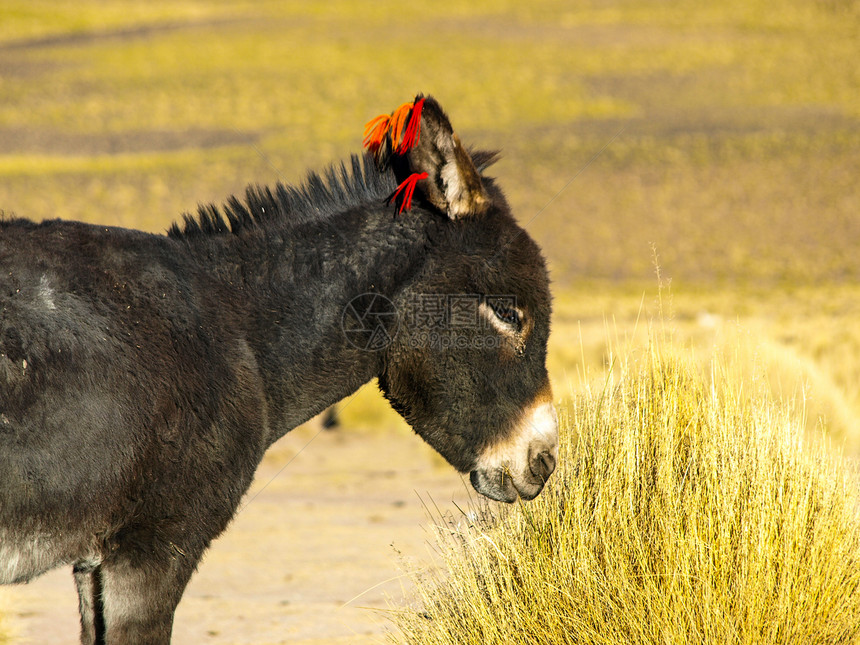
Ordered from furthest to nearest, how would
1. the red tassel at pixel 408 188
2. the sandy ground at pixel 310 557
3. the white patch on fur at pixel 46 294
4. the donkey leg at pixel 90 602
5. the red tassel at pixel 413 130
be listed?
the sandy ground at pixel 310 557 < the red tassel at pixel 408 188 < the red tassel at pixel 413 130 < the donkey leg at pixel 90 602 < the white patch on fur at pixel 46 294

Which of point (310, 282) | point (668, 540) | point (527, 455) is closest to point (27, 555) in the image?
point (310, 282)

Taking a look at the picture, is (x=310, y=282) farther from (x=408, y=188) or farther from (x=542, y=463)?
(x=542, y=463)

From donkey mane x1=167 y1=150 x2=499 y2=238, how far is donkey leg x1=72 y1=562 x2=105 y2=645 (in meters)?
1.57

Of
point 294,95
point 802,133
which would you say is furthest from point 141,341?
point 294,95

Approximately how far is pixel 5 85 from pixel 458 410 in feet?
222

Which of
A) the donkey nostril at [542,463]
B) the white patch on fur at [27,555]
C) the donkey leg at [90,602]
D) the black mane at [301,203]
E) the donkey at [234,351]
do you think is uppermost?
the black mane at [301,203]

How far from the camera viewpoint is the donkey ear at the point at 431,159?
416 centimetres

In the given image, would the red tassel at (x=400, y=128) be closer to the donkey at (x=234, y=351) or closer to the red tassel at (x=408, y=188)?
the donkey at (x=234, y=351)

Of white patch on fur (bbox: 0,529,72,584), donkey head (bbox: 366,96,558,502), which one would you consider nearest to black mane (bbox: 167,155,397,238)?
donkey head (bbox: 366,96,558,502)

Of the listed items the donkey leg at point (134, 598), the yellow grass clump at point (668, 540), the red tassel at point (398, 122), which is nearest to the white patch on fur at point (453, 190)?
the red tassel at point (398, 122)

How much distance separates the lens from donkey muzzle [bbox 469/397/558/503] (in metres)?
4.43

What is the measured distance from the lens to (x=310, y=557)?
959 cm

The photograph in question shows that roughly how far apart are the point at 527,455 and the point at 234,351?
1461 mm

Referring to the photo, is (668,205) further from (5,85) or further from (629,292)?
(5,85)
